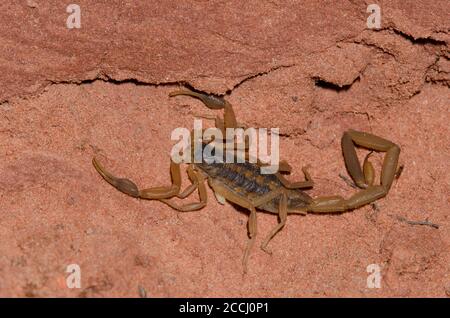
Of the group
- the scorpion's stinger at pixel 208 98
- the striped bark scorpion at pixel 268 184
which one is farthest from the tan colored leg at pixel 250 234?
the scorpion's stinger at pixel 208 98

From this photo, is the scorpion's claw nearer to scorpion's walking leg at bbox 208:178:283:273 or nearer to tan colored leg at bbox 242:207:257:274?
scorpion's walking leg at bbox 208:178:283:273

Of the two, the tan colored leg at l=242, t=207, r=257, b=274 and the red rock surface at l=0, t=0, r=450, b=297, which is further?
the tan colored leg at l=242, t=207, r=257, b=274

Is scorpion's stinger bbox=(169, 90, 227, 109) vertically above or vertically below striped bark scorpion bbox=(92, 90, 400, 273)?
above

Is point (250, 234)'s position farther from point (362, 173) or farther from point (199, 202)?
point (362, 173)

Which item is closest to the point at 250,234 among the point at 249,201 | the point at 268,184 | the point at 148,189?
the point at 249,201

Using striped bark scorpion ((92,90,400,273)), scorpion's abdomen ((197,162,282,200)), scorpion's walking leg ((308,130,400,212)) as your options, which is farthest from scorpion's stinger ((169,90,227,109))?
scorpion's walking leg ((308,130,400,212))

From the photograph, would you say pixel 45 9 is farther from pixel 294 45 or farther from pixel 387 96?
pixel 387 96

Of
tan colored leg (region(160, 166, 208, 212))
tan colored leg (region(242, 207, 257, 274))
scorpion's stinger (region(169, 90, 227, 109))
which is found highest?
scorpion's stinger (region(169, 90, 227, 109))
